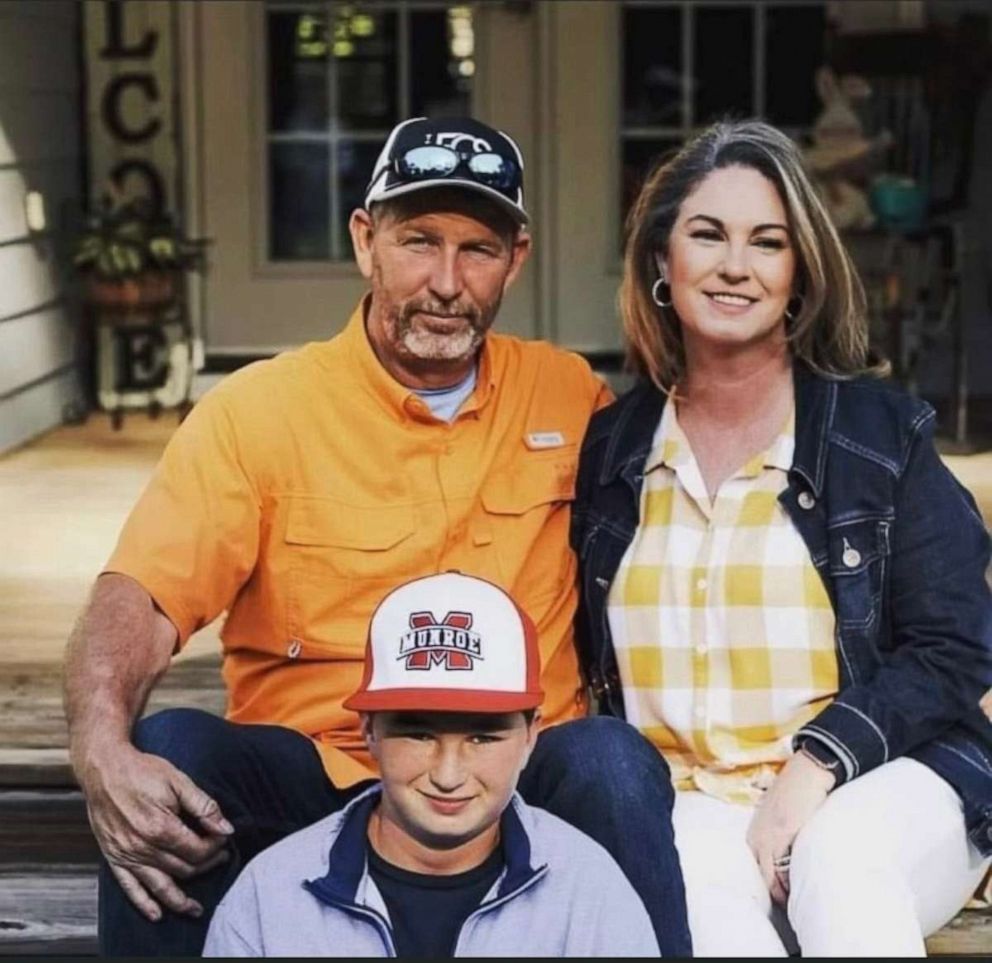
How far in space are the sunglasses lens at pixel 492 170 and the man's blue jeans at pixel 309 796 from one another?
0.67 meters

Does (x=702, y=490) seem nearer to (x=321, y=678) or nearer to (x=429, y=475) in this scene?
(x=429, y=475)

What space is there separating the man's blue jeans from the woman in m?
0.08

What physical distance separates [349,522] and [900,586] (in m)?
0.67

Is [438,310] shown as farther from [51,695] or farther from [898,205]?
[898,205]

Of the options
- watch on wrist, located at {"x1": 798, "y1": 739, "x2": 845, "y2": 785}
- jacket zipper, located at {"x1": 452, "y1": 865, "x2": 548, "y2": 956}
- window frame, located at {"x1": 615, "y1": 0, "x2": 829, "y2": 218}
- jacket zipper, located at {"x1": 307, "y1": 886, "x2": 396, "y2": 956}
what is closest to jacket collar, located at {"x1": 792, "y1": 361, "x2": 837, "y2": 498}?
watch on wrist, located at {"x1": 798, "y1": 739, "x2": 845, "y2": 785}

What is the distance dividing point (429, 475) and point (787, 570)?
1.51 ft

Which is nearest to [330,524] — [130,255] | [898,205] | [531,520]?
[531,520]

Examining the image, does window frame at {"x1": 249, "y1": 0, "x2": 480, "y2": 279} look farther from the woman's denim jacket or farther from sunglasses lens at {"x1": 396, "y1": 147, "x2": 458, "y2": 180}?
the woman's denim jacket

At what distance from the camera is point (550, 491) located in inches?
107

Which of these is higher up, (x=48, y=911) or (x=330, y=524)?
(x=330, y=524)

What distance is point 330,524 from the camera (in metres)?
2.63

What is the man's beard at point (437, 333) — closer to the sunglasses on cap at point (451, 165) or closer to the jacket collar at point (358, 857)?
the sunglasses on cap at point (451, 165)

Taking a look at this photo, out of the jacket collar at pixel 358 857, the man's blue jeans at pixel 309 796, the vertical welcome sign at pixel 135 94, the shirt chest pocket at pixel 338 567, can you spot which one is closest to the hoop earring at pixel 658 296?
the shirt chest pocket at pixel 338 567

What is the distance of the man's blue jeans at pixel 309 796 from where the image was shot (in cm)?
237
